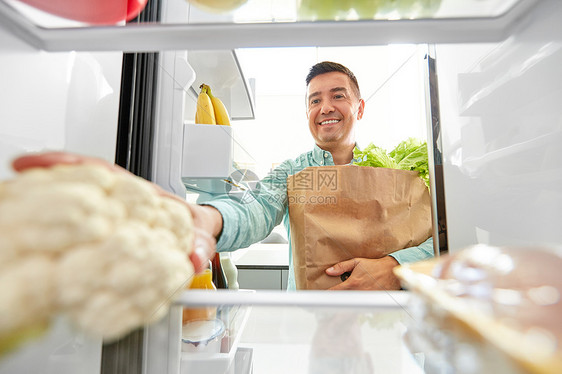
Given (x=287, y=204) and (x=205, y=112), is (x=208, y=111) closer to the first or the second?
(x=205, y=112)

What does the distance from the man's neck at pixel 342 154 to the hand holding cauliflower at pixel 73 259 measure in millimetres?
911

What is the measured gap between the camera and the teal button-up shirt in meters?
0.67

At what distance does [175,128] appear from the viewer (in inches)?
24.8

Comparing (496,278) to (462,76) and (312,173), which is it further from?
(312,173)

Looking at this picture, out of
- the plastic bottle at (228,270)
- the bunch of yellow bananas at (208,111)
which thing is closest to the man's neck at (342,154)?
the bunch of yellow bananas at (208,111)

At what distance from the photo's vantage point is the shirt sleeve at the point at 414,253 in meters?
0.73

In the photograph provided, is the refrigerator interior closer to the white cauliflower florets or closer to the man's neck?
the white cauliflower florets

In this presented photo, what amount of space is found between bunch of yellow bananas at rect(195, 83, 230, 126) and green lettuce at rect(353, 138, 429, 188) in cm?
47

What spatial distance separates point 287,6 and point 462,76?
357 mm

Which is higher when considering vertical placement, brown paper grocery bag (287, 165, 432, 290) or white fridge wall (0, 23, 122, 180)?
white fridge wall (0, 23, 122, 180)

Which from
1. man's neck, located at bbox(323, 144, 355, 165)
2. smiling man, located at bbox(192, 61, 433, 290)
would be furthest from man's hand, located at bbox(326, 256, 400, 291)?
man's neck, located at bbox(323, 144, 355, 165)

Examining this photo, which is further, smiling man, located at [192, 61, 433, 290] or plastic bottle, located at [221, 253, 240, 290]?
plastic bottle, located at [221, 253, 240, 290]

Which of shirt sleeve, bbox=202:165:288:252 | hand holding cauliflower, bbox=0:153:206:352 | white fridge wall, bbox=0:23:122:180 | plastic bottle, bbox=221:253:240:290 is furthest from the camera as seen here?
plastic bottle, bbox=221:253:240:290

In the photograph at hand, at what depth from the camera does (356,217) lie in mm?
755
